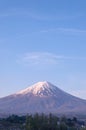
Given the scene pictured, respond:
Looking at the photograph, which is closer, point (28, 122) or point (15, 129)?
point (28, 122)

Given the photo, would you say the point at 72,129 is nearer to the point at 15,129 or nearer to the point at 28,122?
the point at 28,122

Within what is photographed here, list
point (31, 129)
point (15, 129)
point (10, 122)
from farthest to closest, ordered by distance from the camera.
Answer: point (10, 122), point (15, 129), point (31, 129)

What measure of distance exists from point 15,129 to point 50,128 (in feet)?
27.2

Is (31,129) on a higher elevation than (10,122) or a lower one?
lower

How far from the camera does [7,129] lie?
197 feet

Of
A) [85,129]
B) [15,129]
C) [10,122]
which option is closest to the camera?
[85,129]

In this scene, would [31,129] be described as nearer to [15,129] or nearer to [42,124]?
[42,124]

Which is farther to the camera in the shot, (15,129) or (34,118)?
(15,129)

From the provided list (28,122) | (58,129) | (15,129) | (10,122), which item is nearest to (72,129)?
(58,129)

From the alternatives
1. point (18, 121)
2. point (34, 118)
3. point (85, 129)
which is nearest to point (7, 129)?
point (34, 118)

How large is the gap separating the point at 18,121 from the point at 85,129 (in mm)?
31322

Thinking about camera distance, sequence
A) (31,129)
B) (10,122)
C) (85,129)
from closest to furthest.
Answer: (85,129), (31,129), (10,122)

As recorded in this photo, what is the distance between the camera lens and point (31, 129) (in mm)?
50688

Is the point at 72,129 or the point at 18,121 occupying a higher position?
the point at 18,121
